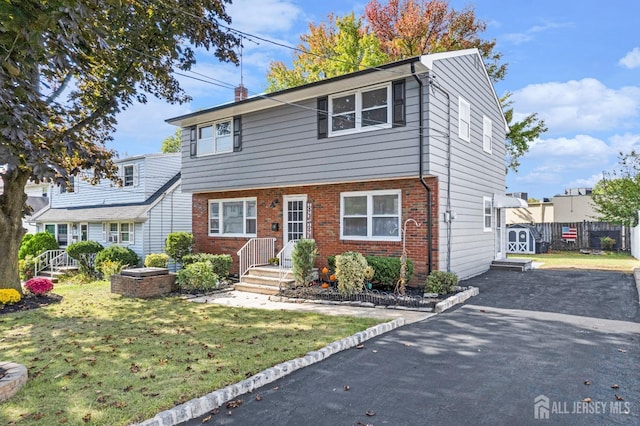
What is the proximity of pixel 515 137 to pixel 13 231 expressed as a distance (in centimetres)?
2375

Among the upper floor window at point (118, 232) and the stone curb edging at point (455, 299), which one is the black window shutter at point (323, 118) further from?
the upper floor window at point (118, 232)

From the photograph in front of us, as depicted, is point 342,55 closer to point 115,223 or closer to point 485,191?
point 485,191

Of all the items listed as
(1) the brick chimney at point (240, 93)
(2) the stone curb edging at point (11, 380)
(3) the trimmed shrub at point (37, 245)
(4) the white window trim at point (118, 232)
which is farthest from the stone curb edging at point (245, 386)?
(3) the trimmed shrub at point (37, 245)

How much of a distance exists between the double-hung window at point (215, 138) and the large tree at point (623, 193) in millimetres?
21440

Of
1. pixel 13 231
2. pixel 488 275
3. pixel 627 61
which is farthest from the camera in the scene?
pixel 627 61

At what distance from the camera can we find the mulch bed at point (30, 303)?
32.0 ft

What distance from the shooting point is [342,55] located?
2383 cm

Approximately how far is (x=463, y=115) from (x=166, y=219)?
15992 mm

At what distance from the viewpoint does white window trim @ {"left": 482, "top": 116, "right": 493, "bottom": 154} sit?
46.3 feet

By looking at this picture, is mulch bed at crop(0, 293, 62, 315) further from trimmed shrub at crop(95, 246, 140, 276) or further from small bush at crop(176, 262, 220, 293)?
trimmed shrub at crop(95, 246, 140, 276)

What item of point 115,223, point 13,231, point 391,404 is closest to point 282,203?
point 13,231

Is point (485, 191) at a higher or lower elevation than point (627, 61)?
lower

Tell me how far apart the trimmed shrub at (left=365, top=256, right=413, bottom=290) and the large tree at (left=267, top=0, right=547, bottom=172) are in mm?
12395

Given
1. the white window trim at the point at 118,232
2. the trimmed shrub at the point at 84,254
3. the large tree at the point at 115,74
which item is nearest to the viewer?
the large tree at the point at 115,74
